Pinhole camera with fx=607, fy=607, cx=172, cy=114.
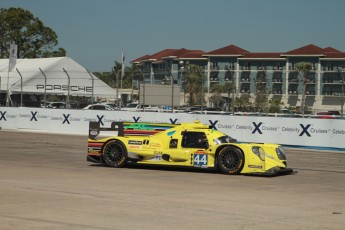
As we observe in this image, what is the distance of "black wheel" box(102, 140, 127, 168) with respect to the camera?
1578 centimetres

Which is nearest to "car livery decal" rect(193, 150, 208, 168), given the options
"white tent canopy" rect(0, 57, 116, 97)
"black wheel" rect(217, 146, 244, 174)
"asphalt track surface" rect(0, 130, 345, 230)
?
"asphalt track surface" rect(0, 130, 345, 230)

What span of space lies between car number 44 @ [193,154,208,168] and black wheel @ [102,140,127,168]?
1.94 m

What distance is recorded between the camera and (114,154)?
16.0 meters

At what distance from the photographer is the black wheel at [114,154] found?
51.8ft

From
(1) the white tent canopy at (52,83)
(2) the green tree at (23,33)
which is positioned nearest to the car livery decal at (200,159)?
(1) the white tent canopy at (52,83)

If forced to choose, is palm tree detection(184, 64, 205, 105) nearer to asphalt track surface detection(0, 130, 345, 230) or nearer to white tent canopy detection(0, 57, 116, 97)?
white tent canopy detection(0, 57, 116, 97)

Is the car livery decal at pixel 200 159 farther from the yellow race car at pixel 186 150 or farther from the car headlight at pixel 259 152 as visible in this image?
the car headlight at pixel 259 152

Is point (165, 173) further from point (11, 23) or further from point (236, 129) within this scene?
point (11, 23)

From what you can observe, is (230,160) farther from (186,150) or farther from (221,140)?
(186,150)

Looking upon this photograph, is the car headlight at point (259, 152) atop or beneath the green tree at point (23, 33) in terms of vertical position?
beneath

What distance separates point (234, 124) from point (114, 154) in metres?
12.4

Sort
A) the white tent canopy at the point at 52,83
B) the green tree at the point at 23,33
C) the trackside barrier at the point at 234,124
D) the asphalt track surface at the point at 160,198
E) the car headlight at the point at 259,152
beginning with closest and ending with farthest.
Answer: the asphalt track surface at the point at 160,198 < the car headlight at the point at 259,152 < the trackside barrier at the point at 234,124 < the white tent canopy at the point at 52,83 < the green tree at the point at 23,33

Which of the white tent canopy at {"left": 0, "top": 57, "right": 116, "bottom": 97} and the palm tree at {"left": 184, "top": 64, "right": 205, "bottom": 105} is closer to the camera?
the palm tree at {"left": 184, "top": 64, "right": 205, "bottom": 105}

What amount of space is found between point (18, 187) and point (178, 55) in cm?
10204
